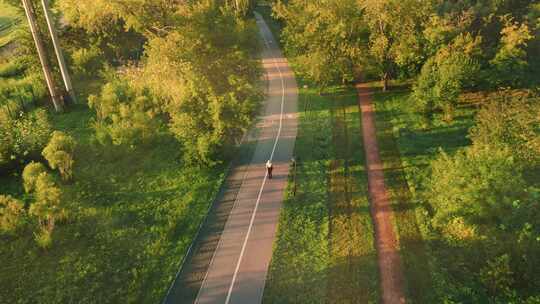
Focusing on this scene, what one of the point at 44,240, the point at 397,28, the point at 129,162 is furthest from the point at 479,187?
the point at 129,162

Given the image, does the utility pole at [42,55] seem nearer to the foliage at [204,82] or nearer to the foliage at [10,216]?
the foliage at [204,82]

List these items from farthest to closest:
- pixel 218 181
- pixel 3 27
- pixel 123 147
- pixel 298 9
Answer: pixel 3 27
pixel 298 9
pixel 123 147
pixel 218 181

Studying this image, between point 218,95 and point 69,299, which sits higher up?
point 218,95

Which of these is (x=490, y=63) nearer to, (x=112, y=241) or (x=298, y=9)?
(x=298, y=9)

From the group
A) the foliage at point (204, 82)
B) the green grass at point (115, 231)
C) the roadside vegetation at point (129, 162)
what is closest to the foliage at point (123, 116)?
the roadside vegetation at point (129, 162)

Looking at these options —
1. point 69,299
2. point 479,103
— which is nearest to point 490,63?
point 479,103
